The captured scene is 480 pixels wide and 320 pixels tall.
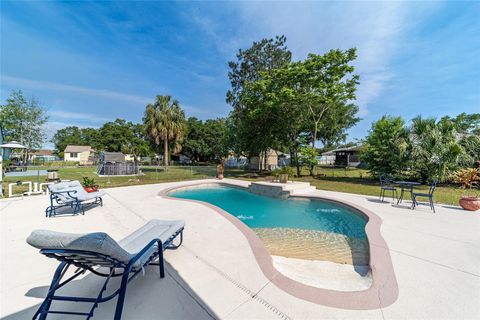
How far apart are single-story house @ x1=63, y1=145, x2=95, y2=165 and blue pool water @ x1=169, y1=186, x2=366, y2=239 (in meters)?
48.8

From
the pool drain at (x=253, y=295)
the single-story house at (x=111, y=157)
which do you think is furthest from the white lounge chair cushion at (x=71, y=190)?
the single-story house at (x=111, y=157)

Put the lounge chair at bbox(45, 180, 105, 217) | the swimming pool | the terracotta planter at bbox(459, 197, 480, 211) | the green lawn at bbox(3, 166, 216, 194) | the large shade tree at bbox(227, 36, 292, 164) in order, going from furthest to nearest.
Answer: the large shade tree at bbox(227, 36, 292, 164) < the green lawn at bbox(3, 166, 216, 194) < the terracotta planter at bbox(459, 197, 480, 211) < the lounge chair at bbox(45, 180, 105, 217) < the swimming pool

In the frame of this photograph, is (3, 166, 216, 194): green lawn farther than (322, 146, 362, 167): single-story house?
No

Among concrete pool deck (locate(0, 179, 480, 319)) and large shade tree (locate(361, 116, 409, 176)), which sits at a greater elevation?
large shade tree (locate(361, 116, 409, 176))

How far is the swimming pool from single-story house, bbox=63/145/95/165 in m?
49.8

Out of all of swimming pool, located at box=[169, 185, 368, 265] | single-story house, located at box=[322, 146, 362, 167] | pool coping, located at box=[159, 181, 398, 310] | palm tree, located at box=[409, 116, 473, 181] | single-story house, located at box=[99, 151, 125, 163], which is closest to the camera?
pool coping, located at box=[159, 181, 398, 310]

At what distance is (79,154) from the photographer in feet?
146

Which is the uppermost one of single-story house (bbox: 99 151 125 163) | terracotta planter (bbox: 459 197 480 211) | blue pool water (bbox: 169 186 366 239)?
single-story house (bbox: 99 151 125 163)

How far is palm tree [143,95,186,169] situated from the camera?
2058 centimetres

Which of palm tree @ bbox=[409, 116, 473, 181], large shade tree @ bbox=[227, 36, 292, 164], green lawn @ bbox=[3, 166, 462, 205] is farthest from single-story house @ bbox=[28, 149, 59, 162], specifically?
palm tree @ bbox=[409, 116, 473, 181]

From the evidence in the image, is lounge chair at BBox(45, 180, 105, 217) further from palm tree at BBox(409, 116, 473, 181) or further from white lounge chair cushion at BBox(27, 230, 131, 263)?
palm tree at BBox(409, 116, 473, 181)

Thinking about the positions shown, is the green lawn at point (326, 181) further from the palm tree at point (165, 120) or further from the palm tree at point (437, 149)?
the palm tree at point (165, 120)

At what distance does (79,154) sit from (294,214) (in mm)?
55661

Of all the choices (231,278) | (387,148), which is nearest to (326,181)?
(387,148)
